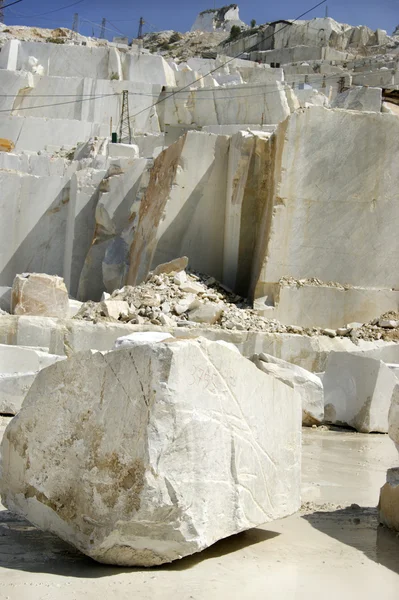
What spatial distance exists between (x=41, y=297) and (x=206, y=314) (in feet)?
6.65

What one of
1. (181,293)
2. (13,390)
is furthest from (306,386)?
(181,293)

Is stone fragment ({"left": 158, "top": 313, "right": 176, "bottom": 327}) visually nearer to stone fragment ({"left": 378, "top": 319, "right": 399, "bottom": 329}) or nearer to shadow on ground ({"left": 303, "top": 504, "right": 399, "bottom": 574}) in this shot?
stone fragment ({"left": 378, "top": 319, "right": 399, "bottom": 329})

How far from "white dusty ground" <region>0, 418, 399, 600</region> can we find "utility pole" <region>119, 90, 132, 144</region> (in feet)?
61.1

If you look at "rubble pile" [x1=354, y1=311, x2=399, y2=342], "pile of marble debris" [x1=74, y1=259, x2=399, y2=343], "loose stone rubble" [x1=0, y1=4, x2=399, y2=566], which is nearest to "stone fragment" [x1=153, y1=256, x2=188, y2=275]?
"loose stone rubble" [x1=0, y1=4, x2=399, y2=566]

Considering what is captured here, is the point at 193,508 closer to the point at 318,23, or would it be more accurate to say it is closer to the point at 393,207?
the point at 393,207

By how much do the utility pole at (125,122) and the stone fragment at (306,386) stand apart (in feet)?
50.8

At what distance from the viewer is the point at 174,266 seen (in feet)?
34.3

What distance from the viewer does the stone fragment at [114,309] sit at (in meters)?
8.71

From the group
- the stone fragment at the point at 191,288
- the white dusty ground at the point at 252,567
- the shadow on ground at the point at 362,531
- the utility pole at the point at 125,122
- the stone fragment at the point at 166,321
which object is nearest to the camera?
the white dusty ground at the point at 252,567

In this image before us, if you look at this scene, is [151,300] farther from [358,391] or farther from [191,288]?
[358,391]

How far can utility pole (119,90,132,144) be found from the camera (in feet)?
72.2

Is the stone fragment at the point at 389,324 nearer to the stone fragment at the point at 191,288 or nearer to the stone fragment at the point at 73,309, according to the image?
the stone fragment at the point at 191,288

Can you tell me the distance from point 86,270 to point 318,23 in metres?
31.2

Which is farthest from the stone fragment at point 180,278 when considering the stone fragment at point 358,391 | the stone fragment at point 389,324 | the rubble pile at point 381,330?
the stone fragment at point 358,391
